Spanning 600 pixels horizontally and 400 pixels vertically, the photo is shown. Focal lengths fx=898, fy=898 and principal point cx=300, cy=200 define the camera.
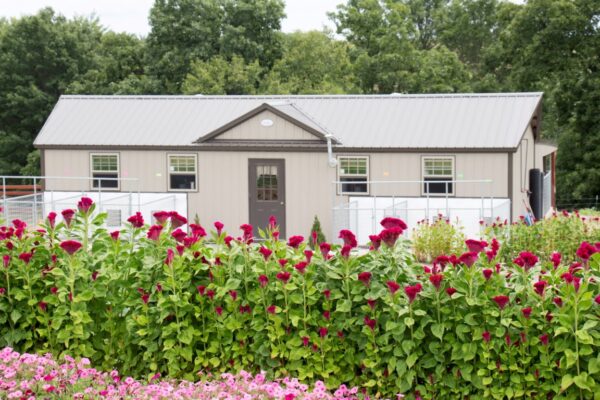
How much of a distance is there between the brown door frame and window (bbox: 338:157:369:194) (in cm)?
140

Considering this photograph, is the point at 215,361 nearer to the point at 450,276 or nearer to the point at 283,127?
the point at 450,276

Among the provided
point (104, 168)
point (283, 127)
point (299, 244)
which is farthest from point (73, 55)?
point (299, 244)

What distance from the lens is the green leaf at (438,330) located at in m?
6.17

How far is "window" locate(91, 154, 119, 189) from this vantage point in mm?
22844

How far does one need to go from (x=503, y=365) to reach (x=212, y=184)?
16.3 m

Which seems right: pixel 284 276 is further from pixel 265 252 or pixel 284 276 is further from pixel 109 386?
pixel 109 386

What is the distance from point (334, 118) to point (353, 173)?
1.94m

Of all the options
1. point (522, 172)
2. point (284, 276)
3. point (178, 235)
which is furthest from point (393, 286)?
point (522, 172)

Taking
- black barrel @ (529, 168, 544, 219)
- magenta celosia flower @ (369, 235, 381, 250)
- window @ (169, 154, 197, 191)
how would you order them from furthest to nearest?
black barrel @ (529, 168, 544, 219), window @ (169, 154, 197, 191), magenta celosia flower @ (369, 235, 381, 250)

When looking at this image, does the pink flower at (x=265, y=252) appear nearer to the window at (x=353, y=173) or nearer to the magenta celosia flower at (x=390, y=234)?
the magenta celosia flower at (x=390, y=234)

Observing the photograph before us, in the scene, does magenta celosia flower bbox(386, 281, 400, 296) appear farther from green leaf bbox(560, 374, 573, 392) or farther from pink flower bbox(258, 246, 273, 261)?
green leaf bbox(560, 374, 573, 392)

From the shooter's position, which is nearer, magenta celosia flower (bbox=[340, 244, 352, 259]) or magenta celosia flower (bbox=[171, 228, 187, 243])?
magenta celosia flower (bbox=[340, 244, 352, 259])

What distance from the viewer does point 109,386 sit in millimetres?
6164

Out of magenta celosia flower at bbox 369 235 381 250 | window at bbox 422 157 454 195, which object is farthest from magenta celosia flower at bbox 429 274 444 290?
window at bbox 422 157 454 195
